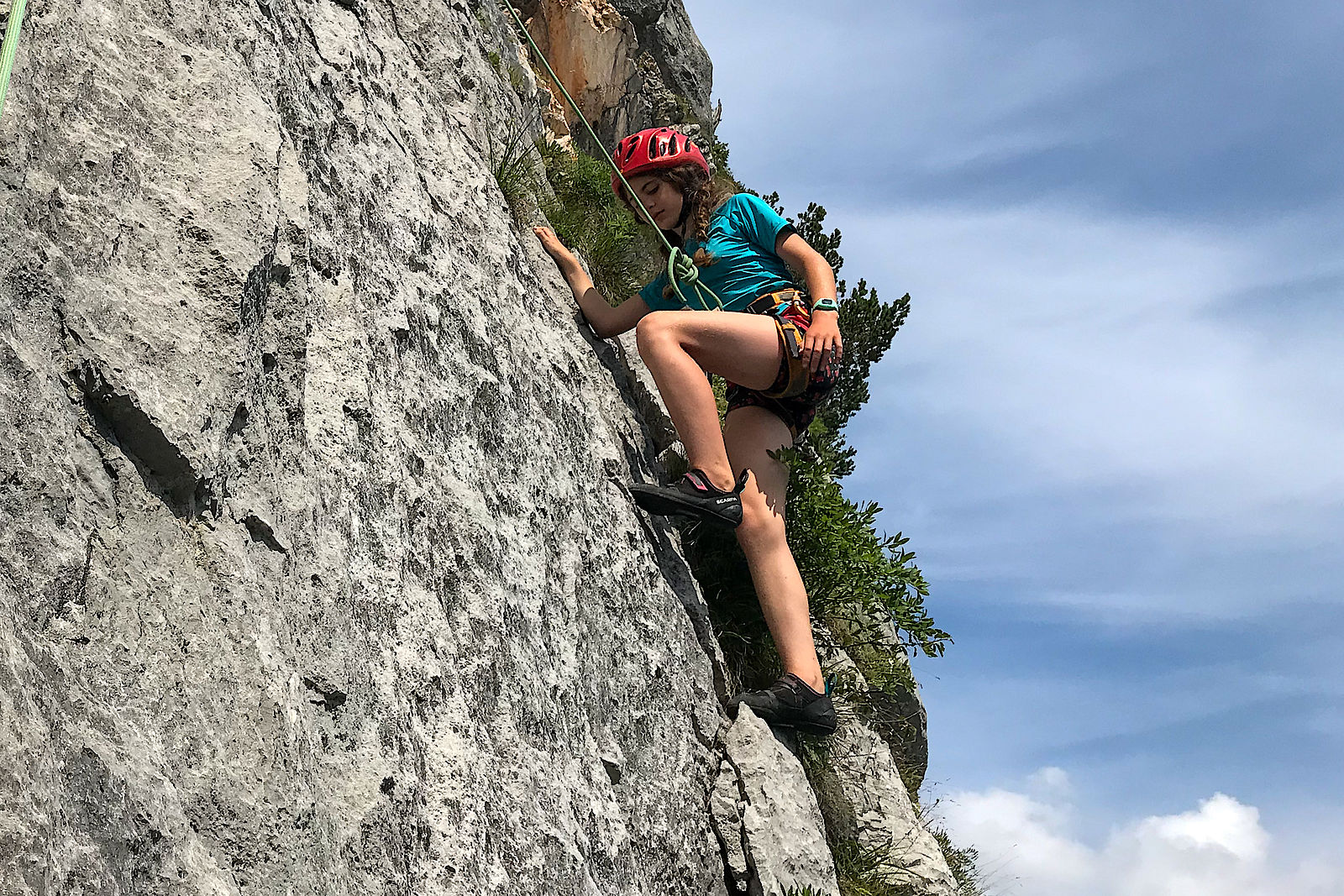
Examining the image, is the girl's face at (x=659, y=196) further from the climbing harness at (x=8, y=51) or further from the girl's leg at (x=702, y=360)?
the climbing harness at (x=8, y=51)

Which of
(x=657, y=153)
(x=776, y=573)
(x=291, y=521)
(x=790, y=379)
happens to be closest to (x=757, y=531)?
(x=776, y=573)

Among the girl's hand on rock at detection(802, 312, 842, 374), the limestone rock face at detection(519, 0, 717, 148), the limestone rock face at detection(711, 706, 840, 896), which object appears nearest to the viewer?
the limestone rock face at detection(711, 706, 840, 896)

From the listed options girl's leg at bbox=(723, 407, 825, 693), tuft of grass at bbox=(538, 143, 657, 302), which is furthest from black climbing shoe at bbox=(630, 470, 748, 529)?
tuft of grass at bbox=(538, 143, 657, 302)

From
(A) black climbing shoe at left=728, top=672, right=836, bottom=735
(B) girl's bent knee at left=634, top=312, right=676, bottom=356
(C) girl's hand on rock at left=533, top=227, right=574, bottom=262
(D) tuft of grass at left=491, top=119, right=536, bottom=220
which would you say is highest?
(D) tuft of grass at left=491, top=119, right=536, bottom=220

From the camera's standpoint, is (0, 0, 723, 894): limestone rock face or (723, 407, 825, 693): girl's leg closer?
(0, 0, 723, 894): limestone rock face

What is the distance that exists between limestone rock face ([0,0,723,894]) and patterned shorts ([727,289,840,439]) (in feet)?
3.16

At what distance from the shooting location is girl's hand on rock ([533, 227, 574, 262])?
5.44 m

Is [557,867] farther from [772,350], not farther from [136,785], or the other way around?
[772,350]

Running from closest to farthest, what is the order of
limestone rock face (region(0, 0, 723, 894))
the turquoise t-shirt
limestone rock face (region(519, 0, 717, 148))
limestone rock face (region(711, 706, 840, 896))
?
limestone rock face (region(0, 0, 723, 894)), limestone rock face (region(711, 706, 840, 896)), the turquoise t-shirt, limestone rock face (region(519, 0, 717, 148))

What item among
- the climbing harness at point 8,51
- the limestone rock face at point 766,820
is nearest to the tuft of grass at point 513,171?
the limestone rock face at point 766,820

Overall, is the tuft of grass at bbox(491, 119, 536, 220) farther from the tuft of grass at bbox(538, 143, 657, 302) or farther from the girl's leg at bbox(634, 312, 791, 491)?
the girl's leg at bbox(634, 312, 791, 491)

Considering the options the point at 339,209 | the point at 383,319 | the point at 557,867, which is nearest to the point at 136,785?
the point at 557,867

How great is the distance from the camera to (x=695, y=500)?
467 cm

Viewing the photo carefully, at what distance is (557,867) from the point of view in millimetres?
3420
